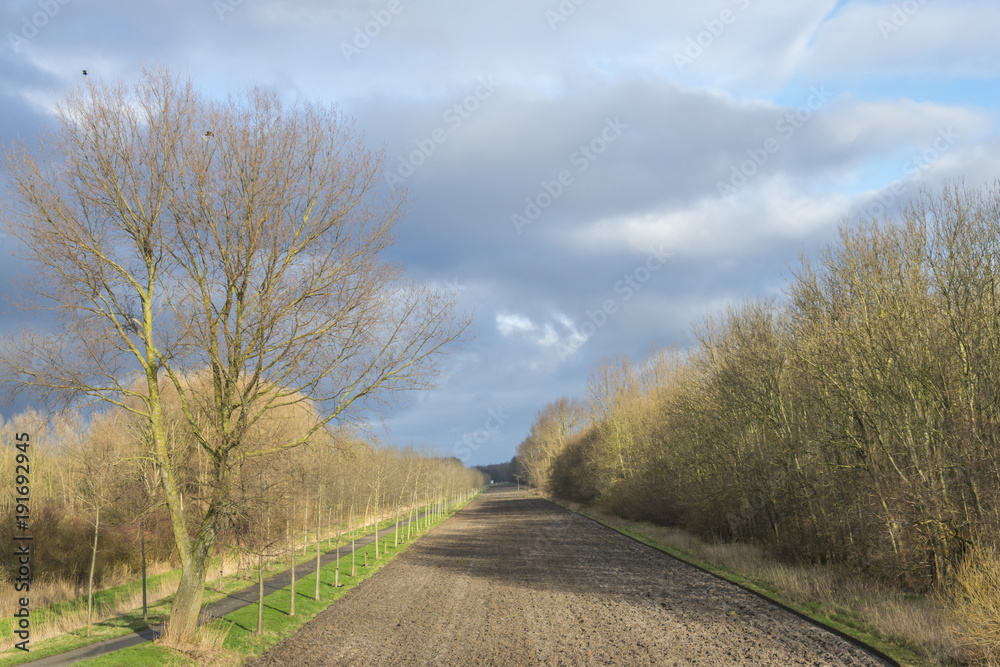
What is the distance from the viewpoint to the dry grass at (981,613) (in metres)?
9.73

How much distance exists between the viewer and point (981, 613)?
10.1 meters

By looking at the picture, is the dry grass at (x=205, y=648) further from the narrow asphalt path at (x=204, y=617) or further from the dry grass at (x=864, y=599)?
the dry grass at (x=864, y=599)

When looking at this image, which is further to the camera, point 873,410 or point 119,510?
point 119,510

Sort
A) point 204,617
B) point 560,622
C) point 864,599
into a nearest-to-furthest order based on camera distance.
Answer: point 864,599
point 560,622
point 204,617

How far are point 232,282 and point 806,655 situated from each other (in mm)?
13466

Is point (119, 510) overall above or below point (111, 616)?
above

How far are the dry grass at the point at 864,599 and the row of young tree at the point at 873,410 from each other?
0.90 metres

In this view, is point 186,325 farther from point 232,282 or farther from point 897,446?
point 897,446

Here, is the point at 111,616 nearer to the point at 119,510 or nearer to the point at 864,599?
the point at 119,510

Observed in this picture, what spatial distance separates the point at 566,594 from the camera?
19625 mm

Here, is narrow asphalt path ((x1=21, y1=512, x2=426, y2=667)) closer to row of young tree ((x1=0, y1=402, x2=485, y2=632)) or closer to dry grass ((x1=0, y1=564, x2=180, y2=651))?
row of young tree ((x1=0, y1=402, x2=485, y2=632))

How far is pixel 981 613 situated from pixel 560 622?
903 centimetres

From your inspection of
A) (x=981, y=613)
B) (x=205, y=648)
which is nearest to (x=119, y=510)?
(x=205, y=648)

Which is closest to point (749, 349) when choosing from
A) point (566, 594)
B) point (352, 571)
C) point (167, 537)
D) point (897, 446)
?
point (897, 446)
